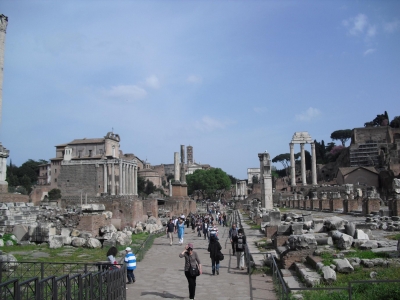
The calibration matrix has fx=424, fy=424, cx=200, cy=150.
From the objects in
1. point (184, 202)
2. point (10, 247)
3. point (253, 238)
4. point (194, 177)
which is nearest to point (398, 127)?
point (194, 177)

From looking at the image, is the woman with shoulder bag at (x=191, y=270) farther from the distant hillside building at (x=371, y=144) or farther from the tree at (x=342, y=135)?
the tree at (x=342, y=135)

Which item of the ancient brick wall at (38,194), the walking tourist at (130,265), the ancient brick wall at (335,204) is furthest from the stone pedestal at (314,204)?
the ancient brick wall at (38,194)

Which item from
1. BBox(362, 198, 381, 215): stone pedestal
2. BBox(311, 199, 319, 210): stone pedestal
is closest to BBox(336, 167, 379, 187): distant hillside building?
BBox(311, 199, 319, 210): stone pedestal

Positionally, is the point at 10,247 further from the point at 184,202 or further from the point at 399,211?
the point at 184,202

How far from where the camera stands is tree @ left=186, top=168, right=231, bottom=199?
99625 millimetres

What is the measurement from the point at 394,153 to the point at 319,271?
67.8m

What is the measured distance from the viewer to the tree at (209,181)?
99625 mm

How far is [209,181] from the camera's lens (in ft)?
327

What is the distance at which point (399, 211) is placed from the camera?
62.0ft

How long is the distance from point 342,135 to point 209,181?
1461 inches

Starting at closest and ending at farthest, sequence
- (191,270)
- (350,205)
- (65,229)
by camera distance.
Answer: (191,270), (65,229), (350,205)

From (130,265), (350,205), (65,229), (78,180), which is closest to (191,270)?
(130,265)

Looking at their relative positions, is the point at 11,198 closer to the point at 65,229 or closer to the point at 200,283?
the point at 65,229

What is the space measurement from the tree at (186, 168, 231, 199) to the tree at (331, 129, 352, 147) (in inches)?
1225
